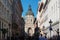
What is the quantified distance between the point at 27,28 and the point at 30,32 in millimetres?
5636

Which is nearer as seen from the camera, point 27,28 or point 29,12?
point 27,28

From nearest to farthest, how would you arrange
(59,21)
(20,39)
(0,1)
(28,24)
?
(59,21) → (0,1) → (20,39) → (28,24)

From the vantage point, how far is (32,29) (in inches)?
6457

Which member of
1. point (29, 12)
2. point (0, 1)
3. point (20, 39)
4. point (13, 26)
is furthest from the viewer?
point (29, 12)

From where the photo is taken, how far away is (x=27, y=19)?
161625 mm

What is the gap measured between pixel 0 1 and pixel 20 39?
51.9 feet

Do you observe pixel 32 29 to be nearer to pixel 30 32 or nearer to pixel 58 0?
pixel 30 32

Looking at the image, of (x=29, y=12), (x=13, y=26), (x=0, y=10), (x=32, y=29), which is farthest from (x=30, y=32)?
(x=0, y=10)

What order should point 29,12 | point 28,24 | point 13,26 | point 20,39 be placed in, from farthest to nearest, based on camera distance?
point 29,12 → point 28,24 → point 13,26 → point 20,39

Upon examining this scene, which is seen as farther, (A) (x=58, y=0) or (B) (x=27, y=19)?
(B) (x=27, y=19)

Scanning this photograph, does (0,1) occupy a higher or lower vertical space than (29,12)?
lower

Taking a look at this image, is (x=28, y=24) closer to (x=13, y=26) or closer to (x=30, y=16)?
(x=30, y=16)

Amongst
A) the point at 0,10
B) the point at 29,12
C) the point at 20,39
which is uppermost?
the point at 29,12

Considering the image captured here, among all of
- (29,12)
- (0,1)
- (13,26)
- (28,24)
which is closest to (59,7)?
(0,1)
